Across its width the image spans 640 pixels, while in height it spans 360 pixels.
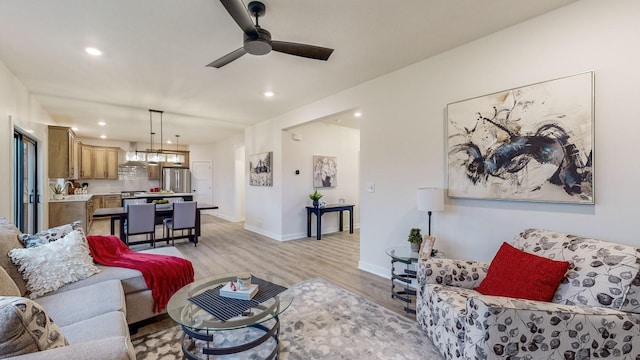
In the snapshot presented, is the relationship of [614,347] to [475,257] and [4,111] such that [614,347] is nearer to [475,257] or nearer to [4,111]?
[475,257]

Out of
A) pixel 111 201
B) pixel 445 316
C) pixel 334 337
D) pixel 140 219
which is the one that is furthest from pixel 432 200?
pixel 111 201

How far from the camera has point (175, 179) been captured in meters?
9.67

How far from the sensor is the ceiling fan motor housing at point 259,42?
203 centimetres

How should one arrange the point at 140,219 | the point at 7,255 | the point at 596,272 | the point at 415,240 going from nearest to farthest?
the point at 596,272 → the point at 7,255 → the point at 415,240 → the point at 140,219

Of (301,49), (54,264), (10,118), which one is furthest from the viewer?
(10,118)

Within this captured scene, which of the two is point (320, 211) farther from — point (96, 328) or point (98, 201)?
point (98, 201)

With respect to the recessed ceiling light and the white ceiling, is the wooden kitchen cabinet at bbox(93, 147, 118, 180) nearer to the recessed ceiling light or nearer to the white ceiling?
the white ceiling

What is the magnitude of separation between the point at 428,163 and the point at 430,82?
917mm

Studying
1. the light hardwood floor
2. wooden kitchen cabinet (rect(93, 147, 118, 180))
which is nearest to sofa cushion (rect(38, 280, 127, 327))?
the light hardwood floor

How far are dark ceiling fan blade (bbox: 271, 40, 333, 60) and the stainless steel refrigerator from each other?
882cm

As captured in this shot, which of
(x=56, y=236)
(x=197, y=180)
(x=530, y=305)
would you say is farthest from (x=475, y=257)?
(x=197, y=180)

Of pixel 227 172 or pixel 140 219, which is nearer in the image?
pixel 140 219

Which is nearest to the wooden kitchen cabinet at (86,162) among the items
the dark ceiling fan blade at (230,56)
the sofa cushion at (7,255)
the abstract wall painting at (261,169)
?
the abstract wall painting at (261,169)

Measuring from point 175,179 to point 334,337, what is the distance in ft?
30.1
